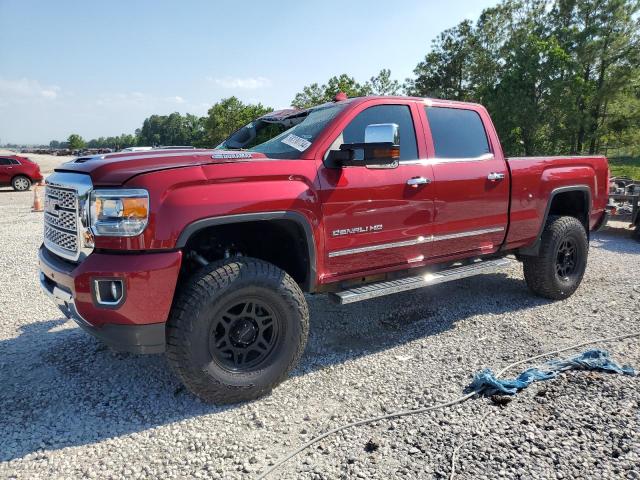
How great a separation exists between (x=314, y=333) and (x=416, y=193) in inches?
62.3

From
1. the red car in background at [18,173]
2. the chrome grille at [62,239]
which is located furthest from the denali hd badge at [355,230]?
the red car in background at [18,173]

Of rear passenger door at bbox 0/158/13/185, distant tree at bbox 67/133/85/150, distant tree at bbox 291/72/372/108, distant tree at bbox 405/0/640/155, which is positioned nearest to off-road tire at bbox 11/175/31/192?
rear passenger door at bbox 0/158/13/185

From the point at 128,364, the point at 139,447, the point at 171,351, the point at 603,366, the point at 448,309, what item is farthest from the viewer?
the point at 448,309

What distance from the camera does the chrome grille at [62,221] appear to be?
2.79 meters

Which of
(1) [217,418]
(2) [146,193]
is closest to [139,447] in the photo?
(1) [217,418]

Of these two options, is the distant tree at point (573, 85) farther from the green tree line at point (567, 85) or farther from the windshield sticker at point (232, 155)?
the windshield sticker at point (232, 155)

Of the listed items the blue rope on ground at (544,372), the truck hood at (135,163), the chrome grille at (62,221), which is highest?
the truck hood at (135,163)

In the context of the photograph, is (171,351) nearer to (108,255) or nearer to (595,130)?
(108,255)

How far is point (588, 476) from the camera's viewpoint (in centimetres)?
224

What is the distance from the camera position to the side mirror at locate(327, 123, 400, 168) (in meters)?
3.08

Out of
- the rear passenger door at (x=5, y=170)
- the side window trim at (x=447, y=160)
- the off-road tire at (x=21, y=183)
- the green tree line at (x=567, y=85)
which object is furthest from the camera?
the green tree line at (x=567, y=85)

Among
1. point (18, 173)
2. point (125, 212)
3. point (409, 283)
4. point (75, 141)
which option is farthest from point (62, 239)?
point (75, 141)

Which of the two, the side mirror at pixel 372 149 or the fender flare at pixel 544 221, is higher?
the side mirror at pixel 372 149

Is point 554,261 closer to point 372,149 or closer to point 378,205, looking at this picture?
point 378,205
